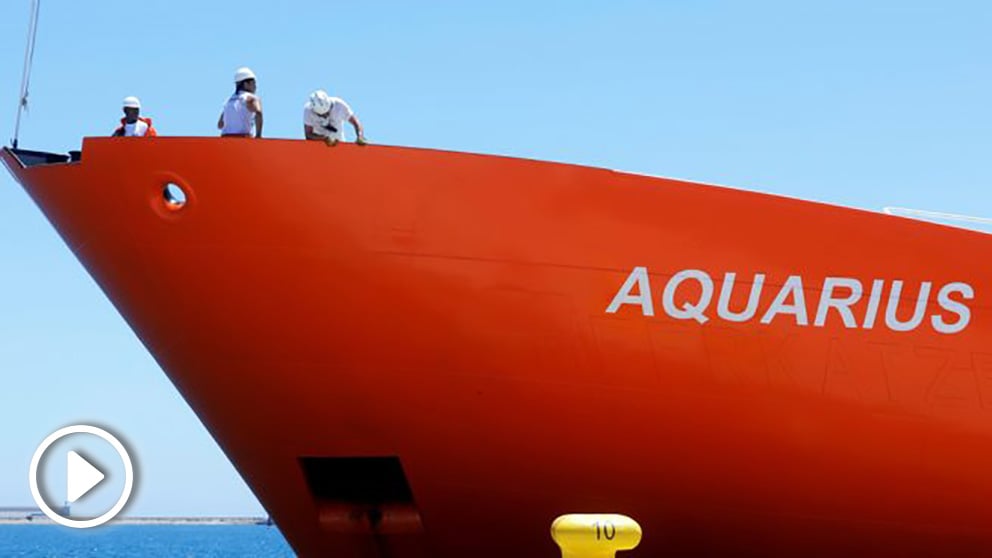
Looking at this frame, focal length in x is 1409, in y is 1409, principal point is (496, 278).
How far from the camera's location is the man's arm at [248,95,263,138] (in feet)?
33.3

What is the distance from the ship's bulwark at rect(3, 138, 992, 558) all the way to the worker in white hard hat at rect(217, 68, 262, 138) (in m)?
0.56

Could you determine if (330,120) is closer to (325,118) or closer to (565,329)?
(325,118)

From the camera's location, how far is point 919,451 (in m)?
9.96

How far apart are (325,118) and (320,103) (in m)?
0.12

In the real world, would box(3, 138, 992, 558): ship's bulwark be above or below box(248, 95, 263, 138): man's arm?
below

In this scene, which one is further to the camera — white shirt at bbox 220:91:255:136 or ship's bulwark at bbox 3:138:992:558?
white shirt at bbox 220:91:255:136

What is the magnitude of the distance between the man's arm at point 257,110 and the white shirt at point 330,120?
1.59 feet

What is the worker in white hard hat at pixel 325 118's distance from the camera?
32.1 ft

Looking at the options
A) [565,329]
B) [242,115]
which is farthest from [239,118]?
[565,329]

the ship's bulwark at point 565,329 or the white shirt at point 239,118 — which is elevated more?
the white shirt at point 239,118

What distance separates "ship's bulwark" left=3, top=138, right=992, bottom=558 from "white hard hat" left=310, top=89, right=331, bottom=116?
0.33 metres

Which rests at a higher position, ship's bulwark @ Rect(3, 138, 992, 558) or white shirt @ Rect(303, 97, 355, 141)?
white shirt @ Rect(303, 97, 355, 141)

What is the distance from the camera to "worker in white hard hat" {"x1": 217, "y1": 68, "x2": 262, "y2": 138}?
400 inches

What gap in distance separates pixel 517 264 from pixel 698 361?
1.42 metres
